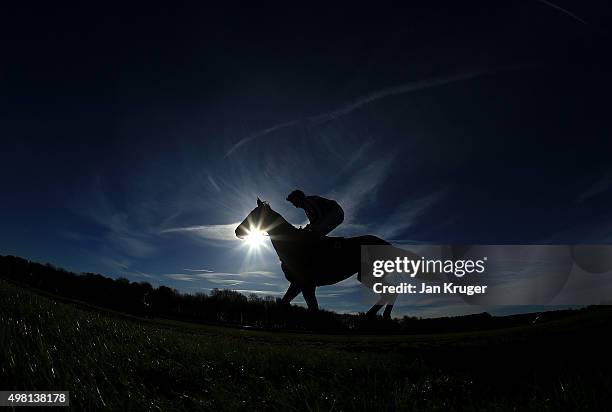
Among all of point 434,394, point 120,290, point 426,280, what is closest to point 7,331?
point 434,394

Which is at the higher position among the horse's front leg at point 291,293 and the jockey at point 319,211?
the jockey at point 319,211

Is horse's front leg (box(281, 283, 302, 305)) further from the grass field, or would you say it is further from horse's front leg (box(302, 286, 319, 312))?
the grass field

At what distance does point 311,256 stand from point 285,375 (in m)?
5.75

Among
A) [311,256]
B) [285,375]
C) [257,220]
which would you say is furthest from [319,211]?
[285,375]

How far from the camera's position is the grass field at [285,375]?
8.51 ft

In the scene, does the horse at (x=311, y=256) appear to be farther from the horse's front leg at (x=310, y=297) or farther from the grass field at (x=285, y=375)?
the grass field at (x=285, y=375)

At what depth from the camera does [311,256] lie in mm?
9477

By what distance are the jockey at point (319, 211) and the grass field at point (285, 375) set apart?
471 cm

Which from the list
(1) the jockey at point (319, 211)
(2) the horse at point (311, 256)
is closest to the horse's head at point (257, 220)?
(2) the horse at point (311, 256)

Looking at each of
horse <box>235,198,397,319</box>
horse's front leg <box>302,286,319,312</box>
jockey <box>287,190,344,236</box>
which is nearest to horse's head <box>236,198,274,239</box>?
horse <box>235,198,397,319</box>

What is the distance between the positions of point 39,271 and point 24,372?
42473mm

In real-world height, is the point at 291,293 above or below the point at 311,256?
below

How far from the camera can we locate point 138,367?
363 cm

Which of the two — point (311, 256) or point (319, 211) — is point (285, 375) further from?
point (319, 211)
